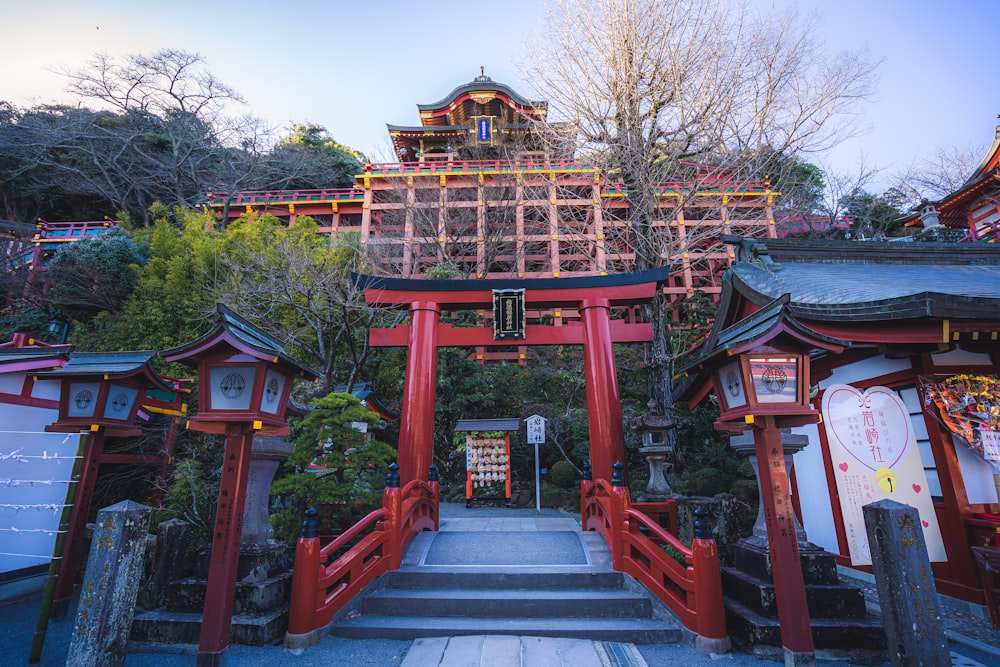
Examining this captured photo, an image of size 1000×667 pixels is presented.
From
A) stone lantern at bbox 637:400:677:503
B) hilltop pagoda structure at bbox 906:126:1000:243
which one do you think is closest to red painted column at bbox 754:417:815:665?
stone lantern at bbox 637:400:677:503

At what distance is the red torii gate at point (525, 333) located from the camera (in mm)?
7238

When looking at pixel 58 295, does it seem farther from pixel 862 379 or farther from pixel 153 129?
pixel 862 379

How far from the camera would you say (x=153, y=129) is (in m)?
23.9

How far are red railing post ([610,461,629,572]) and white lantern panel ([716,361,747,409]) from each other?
5.84 ft

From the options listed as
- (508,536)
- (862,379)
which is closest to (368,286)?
(508,536)

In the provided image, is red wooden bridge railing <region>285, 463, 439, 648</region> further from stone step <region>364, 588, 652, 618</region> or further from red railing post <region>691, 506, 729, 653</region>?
red railing post <region>691, 506, 729, 653</region>

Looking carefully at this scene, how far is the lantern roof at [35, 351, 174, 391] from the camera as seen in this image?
4875 millimetres

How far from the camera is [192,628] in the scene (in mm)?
4160

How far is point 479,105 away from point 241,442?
27.0m

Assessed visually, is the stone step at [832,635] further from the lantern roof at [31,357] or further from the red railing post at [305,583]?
the lantern roof at [31,357]

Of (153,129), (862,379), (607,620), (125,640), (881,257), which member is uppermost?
(153,129)

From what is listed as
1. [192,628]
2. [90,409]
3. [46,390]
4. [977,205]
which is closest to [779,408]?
[192,628]

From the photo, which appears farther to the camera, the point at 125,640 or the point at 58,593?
the point at 58,593

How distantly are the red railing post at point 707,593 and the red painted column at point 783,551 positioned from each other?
50 cm
